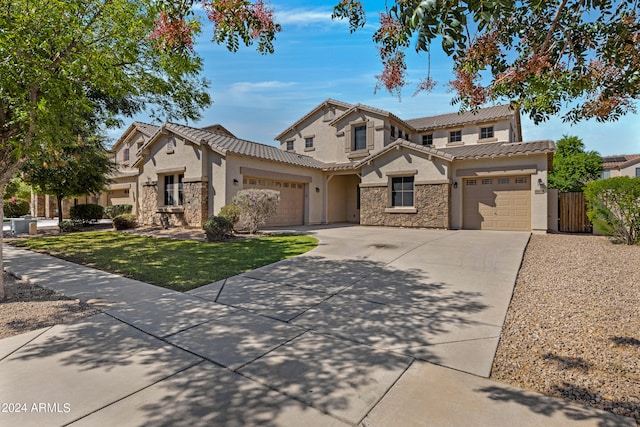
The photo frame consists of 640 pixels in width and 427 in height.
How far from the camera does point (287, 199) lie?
1822cm

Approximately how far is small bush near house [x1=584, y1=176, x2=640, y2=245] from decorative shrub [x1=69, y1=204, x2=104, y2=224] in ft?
80.3

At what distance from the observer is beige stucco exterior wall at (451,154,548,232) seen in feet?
45.0

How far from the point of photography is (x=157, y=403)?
261cm

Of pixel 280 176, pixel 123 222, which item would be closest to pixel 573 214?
pixel 280 176

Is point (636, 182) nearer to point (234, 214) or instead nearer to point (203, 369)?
point (203, 369)

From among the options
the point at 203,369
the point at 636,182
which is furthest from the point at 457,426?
the point at 636,182

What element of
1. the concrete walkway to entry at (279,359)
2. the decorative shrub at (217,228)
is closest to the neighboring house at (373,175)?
the decorative shrub at (217,228)

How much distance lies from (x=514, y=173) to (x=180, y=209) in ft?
53.8

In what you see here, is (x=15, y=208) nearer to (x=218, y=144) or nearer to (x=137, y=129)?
(x=137, y=129)

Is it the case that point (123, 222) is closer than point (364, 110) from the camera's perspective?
Yes

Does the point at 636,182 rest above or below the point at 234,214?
above

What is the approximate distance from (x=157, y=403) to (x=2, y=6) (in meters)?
7.75

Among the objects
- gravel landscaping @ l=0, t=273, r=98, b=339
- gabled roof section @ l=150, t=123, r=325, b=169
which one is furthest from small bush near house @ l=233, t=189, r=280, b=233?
gravel landscaping @ l=0, t=273, r=98, b=339

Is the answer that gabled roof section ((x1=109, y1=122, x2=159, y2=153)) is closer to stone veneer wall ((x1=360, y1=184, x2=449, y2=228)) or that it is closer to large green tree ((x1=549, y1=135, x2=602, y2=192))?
stone veneer wall ((x1=360, y1=184, x2=449, y2=228))
